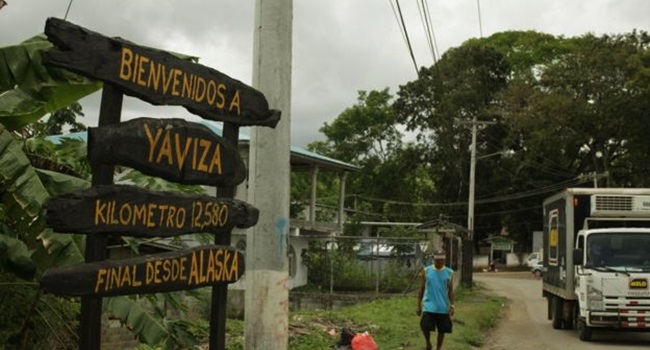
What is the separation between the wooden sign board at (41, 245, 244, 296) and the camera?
14.6ft

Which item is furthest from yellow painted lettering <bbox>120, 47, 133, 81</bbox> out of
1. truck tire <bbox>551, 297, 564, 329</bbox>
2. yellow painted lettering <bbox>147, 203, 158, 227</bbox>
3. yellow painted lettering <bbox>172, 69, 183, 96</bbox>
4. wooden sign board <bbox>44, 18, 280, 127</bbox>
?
truck tire <bbox>551, 297, 564, 329</bbox>

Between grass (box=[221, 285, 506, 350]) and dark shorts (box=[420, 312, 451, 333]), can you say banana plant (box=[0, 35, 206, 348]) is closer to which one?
grass (box=[221, 285, 506, 350])

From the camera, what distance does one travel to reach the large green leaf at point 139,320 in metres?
7.30

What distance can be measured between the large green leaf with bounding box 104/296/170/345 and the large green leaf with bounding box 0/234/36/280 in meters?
0.83

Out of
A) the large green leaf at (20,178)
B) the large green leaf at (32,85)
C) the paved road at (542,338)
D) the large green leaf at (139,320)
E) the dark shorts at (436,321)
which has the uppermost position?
the large green leaf at (32,85)

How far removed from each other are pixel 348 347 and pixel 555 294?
8222 mm

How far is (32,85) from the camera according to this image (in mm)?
6648

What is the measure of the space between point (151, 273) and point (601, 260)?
502 inches

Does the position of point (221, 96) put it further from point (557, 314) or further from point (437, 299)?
point (557, 314)

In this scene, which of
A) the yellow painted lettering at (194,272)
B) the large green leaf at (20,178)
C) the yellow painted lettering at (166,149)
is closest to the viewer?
the yellow painted lettering at (166,149)

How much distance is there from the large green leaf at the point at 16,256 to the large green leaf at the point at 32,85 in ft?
3.69

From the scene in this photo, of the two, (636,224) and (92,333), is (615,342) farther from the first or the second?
(92,333)

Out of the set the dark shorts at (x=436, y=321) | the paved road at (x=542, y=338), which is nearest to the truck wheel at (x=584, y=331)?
the paved road at (x=542, y=338)

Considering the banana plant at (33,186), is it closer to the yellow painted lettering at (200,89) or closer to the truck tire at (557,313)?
the yellow painted lettering at (200,89)
